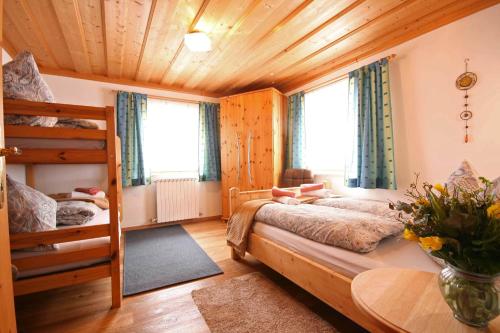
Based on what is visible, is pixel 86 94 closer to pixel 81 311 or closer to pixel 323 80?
pixel 81 311

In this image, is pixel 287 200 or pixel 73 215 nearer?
pixel 73 215

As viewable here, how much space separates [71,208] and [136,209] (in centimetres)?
192

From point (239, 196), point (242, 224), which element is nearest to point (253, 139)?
point (239, 196)

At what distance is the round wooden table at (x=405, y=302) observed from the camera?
2.28ft

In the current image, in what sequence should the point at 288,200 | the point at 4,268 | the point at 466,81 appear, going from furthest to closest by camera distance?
the point at 288,200 → the point at 466,81 → the point at 4,268

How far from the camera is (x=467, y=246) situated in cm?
65

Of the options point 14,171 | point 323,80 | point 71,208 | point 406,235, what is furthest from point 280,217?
point 14,171

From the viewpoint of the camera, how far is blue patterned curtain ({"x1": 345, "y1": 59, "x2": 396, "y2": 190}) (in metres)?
2.53

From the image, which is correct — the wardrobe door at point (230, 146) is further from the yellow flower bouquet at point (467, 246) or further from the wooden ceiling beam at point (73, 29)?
the yellow flower bouquet at point (467, 246)

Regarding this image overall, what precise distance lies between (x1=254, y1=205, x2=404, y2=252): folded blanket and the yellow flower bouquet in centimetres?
62

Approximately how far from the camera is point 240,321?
5.10ft

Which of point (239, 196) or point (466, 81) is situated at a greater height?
point (466, 81)

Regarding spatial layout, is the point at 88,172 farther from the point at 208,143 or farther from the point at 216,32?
the point at 216,32

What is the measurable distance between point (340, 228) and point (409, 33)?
2284mm
